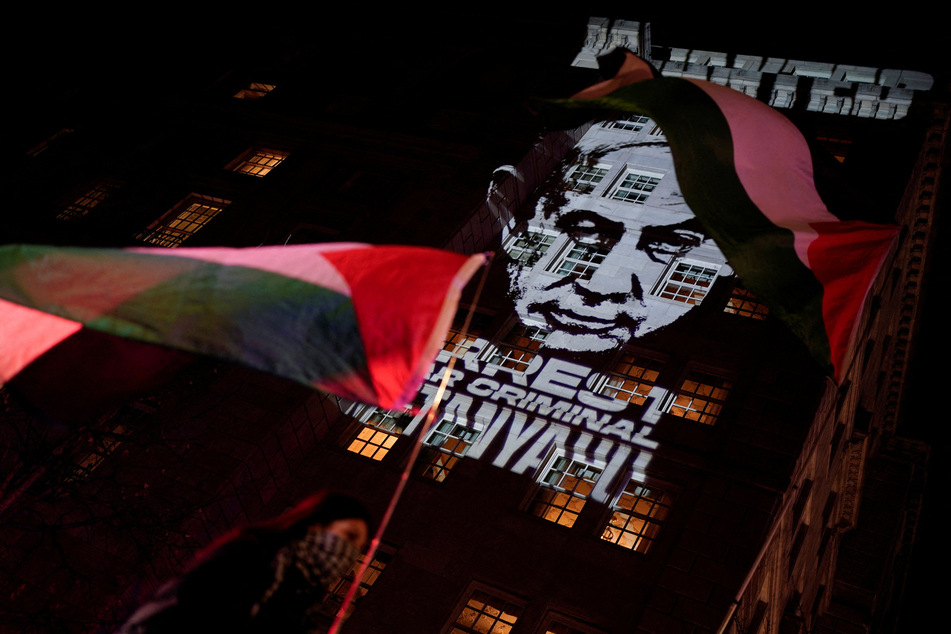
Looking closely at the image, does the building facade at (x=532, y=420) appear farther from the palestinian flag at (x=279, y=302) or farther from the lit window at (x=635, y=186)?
the palestinian flag at (x=279, y=302)

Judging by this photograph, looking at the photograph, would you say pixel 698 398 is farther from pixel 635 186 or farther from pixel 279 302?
pixel 279 302

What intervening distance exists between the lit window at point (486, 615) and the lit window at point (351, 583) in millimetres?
2185

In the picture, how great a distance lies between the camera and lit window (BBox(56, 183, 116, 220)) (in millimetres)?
26906

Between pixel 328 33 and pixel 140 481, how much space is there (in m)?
26.0

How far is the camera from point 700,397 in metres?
16.8

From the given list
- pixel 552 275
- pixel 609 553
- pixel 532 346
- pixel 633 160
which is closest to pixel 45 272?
pixel 609 553

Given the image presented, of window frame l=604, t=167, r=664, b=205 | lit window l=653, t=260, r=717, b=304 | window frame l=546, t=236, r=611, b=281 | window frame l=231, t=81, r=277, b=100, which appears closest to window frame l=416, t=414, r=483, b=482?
window frame l=546, t=236, r=611, b=281

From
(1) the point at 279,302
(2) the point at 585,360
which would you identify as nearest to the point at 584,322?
(2) the point at 585,360

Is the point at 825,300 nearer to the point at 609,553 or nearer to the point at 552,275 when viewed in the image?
the point at 609,553

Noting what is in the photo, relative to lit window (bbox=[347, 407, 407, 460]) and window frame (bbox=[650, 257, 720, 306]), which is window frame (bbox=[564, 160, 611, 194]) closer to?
window frame (bbox=[650, 257, 720, 306])

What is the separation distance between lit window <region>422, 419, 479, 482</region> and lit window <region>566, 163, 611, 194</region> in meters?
10.6

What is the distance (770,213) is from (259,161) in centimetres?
2399

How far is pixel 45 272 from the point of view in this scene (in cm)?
761

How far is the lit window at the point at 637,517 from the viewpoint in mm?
14289
